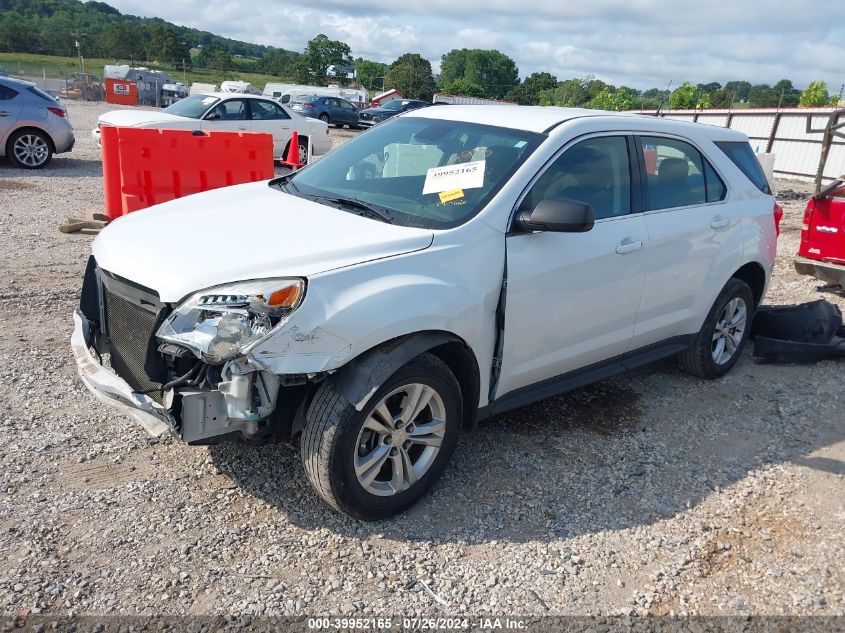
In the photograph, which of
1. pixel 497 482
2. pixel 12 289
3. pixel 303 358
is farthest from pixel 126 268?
pixel 12 289

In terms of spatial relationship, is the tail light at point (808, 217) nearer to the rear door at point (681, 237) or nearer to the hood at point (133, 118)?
the rear door at point (681, 237)

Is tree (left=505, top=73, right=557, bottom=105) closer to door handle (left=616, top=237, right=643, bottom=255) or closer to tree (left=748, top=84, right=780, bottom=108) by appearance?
tree (left=748, top=84, right=780, bottom=108)

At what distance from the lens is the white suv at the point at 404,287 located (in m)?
2.87

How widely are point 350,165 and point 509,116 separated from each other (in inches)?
39.9

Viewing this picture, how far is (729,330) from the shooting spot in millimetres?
5348

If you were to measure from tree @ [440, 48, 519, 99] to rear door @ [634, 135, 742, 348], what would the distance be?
9488 centimetres

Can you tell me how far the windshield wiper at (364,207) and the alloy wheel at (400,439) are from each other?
90 centimetres

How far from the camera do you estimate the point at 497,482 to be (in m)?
3.72

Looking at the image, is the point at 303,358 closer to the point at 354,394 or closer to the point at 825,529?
the point at 354,394

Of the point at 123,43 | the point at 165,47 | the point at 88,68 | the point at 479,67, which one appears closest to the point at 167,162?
the point at 88,68

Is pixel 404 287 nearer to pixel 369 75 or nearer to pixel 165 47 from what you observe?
pixel 369 75

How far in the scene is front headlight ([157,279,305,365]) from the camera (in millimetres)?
2781

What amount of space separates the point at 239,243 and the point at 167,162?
590 cm

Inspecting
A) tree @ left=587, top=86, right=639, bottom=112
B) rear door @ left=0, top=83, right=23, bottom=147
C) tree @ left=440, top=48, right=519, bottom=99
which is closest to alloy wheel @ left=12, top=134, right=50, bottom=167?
rear door @ left=0, top=83, right=23, bottom=147
